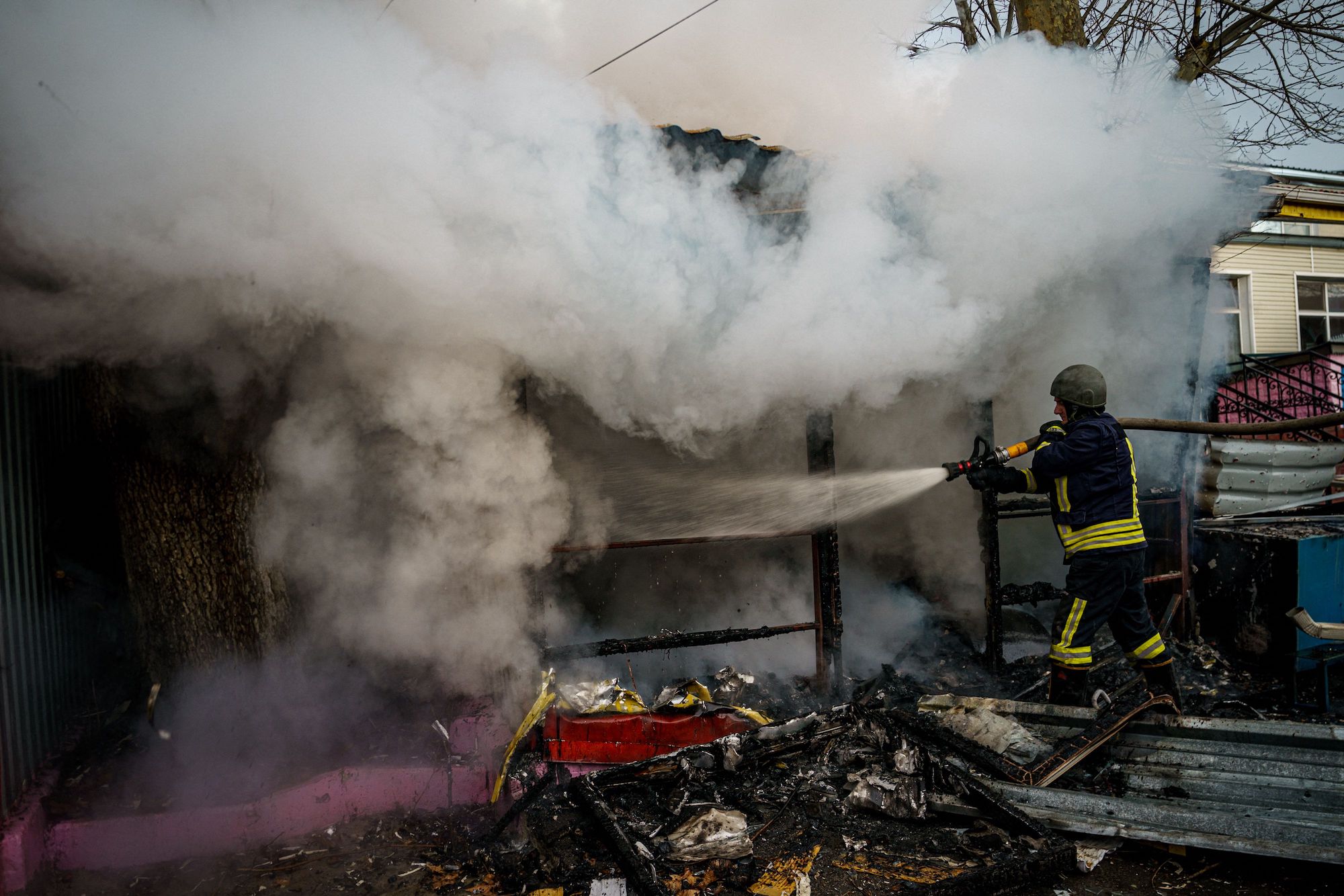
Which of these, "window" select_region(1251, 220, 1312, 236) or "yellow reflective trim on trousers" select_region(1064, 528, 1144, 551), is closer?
"yellow reflective trim on trousers" select_region(1064, 528, 1144, 551)

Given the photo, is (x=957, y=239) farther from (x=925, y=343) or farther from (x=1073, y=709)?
(x=1073, y=709)

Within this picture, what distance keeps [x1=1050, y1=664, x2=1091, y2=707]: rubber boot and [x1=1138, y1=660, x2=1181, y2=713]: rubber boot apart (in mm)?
500

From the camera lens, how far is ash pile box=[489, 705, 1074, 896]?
309 centimetres

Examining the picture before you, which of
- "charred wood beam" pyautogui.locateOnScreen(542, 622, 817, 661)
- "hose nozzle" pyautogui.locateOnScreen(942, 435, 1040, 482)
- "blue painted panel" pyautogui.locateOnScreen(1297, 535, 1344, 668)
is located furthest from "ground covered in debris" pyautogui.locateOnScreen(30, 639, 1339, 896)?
"blue painted panel" pyautogui.locateOnScreen(1297, 535, 1344, 668)

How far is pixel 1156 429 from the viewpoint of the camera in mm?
5230

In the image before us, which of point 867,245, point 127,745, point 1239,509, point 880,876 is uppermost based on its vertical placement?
point 867,245

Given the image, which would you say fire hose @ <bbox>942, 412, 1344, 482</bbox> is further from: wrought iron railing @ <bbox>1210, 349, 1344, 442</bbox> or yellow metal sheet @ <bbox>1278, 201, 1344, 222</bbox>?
yellow metal sheet @ <bbox>1278, 201, 1344, 222</bbox>

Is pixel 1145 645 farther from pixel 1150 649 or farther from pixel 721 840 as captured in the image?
pixel 721 840

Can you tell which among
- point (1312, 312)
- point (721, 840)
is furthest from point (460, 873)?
point (1312, 312)

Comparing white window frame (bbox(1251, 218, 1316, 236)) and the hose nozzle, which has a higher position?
white window frame (bbox(1251, 218, 1316, 236))

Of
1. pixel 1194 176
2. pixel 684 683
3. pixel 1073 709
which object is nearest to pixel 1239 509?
pixel 1194 176

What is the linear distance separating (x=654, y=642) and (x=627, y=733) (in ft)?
2.25

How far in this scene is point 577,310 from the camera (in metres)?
3.98

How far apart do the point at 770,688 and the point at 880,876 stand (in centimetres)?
200
